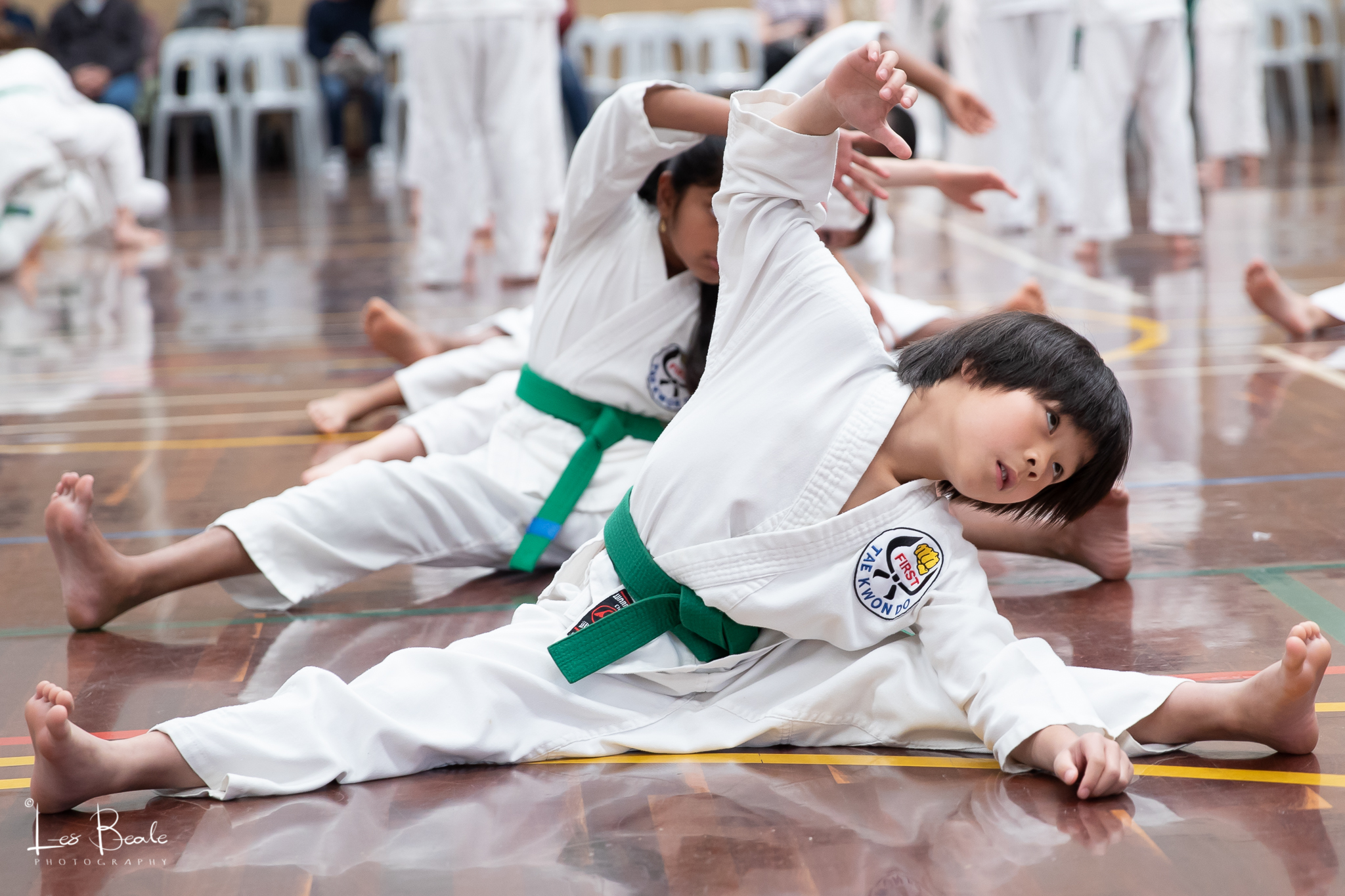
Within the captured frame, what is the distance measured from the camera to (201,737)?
1.24 metres

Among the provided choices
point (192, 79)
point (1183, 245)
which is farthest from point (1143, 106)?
point (192, 79)

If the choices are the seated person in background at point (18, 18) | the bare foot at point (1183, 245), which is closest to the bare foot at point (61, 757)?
the bare foot at point (1183, 245)

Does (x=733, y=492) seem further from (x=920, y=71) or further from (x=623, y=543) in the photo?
(x=920, y=71)

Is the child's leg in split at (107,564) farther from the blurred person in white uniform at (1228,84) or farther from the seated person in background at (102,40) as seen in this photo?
the seated person in background at (102,40)

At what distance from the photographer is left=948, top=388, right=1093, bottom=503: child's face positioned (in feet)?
4.10

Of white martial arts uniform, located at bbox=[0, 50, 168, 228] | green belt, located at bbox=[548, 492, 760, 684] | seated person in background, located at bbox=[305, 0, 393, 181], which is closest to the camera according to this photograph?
green belt, located at bbox=[548, 492, 760, 684]

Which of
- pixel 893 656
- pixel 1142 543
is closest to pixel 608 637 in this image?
pixel 893 656

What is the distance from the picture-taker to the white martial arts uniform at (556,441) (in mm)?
1741

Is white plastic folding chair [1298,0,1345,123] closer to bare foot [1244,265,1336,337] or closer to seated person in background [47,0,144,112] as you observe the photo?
bare foot [1244,265,1336,337]

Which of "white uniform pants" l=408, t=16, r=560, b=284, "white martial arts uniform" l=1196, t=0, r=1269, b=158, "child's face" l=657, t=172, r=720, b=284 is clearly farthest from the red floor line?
"white martial arts uniform" l=1196, t=0, r=1269, b=158

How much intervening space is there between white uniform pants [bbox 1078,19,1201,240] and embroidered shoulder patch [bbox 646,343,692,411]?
3.28 m

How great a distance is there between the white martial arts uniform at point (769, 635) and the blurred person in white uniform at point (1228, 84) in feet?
19.8

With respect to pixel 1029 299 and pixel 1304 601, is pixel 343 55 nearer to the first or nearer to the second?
pixel 1029 299

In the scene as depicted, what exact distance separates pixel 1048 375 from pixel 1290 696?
35 cm
